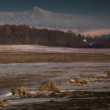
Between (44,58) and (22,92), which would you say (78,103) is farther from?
(44,58)

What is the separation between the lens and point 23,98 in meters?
16.5

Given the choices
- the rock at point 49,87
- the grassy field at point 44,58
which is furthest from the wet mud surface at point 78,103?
the grassy field at point 44,58

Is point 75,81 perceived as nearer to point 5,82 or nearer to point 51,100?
point 5,82

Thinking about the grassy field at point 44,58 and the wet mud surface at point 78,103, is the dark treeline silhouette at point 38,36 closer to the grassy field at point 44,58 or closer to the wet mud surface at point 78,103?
the grassy field at point 44,58

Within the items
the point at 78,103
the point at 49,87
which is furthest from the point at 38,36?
the point at 78,103

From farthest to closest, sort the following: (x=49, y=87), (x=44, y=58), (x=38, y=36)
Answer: (x=38, y=36), (x=44, y=58), (x=49, y=87)

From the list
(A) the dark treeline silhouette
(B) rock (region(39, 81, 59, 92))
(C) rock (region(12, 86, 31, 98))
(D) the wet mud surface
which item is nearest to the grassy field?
(B) rock (region(39, 81, 59, 92))

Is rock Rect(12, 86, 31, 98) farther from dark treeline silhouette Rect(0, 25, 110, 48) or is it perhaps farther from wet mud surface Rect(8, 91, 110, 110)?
dark treeline silhouette Rect(0, 25, 110, 48)

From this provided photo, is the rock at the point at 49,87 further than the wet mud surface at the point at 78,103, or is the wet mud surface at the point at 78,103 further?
the rock at the point at 49,87

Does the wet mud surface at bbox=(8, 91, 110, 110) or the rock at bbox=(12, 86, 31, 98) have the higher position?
the rock at bbox=(12, 86, 31, 98)

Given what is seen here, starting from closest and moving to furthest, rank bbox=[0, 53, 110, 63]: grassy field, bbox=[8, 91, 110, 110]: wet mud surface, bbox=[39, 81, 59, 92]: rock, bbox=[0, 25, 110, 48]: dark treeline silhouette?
bbox=[8, 91, 110, 110]: wet mud surface, bbox=[39, 81, 59, 92]: rock, bbox=[0, 53, 110, 63]: grassy field, bbox=[0, 25, 110, 48]: dark treeline silhouette

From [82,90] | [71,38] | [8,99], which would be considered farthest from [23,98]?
[71,38]

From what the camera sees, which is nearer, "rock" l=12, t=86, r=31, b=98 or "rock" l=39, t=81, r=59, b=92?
"rock" l=12, t=86, r=31, b=98

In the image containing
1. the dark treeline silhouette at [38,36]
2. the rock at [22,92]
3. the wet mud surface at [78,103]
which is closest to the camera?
the wet mud surface at [78,103]
